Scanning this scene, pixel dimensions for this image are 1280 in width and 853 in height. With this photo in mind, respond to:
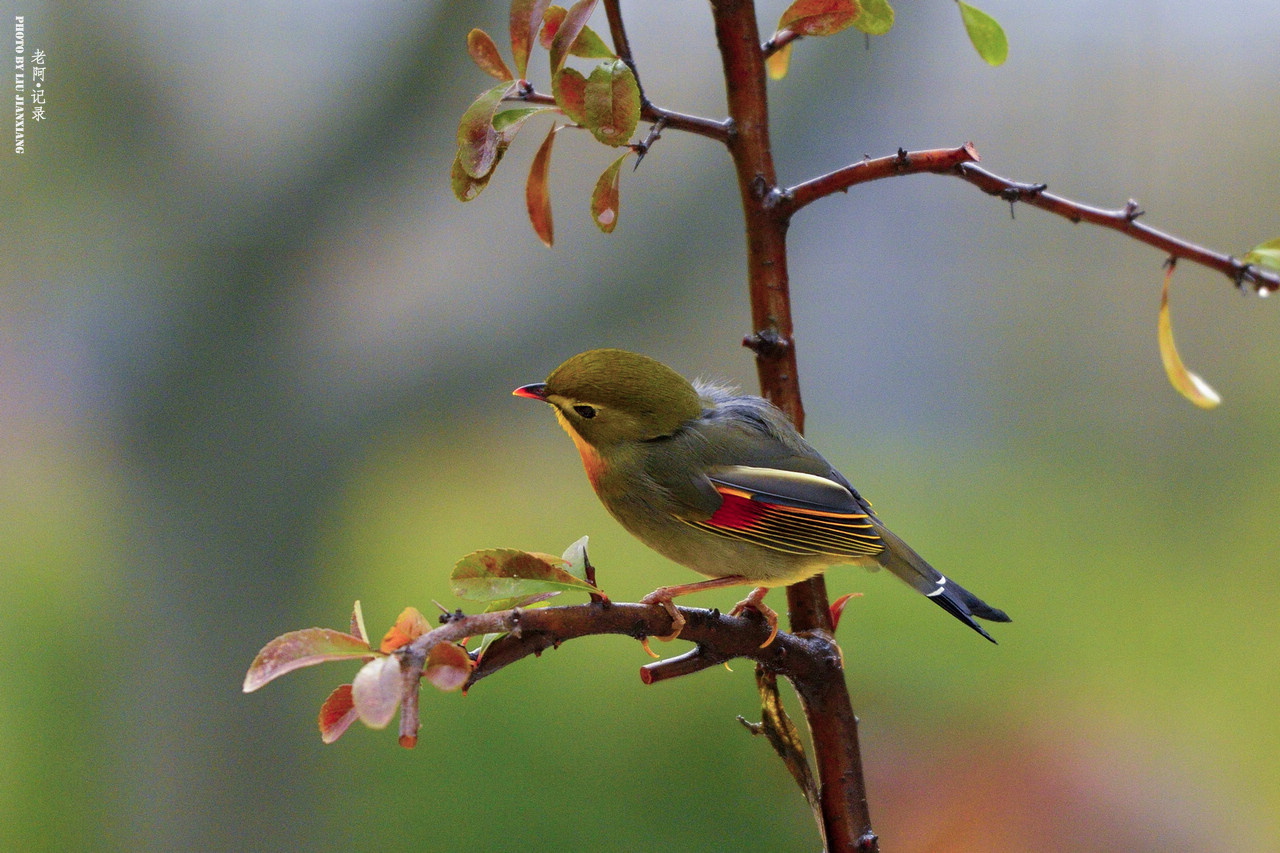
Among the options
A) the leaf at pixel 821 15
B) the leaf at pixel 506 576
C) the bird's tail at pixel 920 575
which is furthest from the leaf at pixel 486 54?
the bird's tail at pixel 920 575

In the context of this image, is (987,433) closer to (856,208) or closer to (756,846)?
→ (856,208)

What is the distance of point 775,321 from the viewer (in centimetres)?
54

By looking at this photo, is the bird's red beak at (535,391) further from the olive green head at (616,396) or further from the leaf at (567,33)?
the leaf at (567,33)

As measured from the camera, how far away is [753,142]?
1.77 feet

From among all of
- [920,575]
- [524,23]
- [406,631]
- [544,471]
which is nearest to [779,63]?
[524,23]

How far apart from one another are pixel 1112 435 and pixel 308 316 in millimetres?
1431

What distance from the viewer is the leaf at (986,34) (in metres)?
0.53

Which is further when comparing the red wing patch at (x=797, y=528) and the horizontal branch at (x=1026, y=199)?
the red wing patch at (x=797, y=528)

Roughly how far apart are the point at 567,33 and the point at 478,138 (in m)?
0.06

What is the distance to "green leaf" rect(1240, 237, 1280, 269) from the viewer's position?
0.39 meters

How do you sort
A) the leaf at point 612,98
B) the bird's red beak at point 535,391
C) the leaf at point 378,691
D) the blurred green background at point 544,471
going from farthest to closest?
the blurred green background at point 544,471
the bird's red beak at point 535,391
the leaf at point 612,98
the leaf at point 378,691

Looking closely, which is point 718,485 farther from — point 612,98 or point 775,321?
point 612,98

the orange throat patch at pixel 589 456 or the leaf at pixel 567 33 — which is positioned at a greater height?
the leaf at pixel 567 33

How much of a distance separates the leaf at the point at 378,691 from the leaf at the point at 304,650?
0.06 feet
